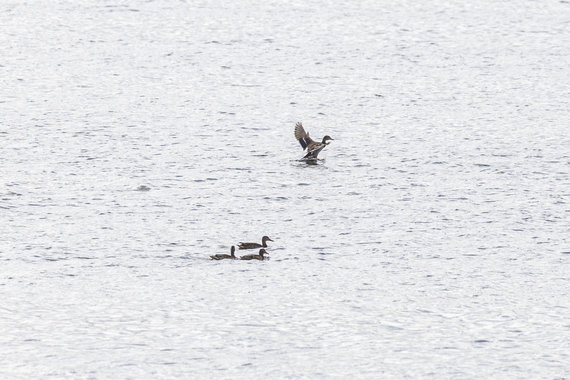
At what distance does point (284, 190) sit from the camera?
25922 millimetres

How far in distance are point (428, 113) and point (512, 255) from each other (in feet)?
36.8

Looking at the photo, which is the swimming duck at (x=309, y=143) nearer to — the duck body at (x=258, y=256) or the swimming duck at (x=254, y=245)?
the swimming duck at (x=254, y=245)

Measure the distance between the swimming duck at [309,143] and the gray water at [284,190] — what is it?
31 cm

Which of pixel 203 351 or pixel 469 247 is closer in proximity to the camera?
pixel 203 351

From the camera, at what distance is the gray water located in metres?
17.8

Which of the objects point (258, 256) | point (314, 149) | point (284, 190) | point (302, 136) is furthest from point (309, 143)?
point (258, 256)

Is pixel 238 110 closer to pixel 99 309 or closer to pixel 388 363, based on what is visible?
pixel 99 309

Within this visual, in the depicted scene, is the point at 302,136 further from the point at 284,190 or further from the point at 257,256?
the point at 257,256

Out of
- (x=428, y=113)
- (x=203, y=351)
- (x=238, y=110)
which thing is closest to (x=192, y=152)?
(x=238, y=110)

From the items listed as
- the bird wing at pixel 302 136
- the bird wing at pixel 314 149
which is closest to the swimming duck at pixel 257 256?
the bird wing at pixel 314 149

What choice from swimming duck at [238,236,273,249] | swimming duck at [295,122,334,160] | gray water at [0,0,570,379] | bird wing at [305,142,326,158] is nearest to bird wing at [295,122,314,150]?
swimming duck at [295,122,334,160]

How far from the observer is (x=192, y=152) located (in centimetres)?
2866

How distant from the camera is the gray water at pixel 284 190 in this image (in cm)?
1778

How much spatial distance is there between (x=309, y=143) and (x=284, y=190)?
2.75 meters
